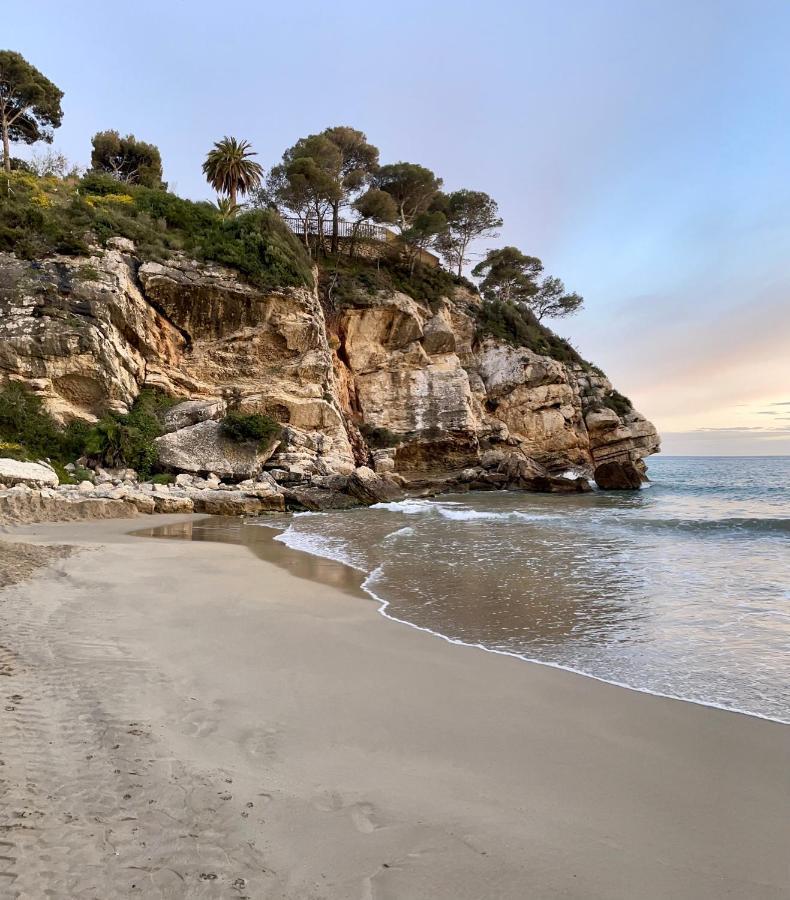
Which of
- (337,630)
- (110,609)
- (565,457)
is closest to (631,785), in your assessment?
(337,630)

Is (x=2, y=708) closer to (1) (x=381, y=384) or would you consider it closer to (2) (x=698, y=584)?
(2) (x=698, y=584)

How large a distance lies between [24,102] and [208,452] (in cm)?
2711

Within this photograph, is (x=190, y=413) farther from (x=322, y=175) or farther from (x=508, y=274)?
(x=508, y=274)

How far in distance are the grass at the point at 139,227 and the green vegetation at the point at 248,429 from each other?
6.76 metres

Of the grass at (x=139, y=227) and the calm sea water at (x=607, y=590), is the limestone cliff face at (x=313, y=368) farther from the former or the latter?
the calm sea water at (x=607, y=590)

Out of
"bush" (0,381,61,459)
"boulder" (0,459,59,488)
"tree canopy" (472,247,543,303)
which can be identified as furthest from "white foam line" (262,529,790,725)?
"tree canopy" (472,247,543,303)

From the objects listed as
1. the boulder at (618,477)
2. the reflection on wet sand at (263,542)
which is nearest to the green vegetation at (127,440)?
the reflection on wet sand at (263,542)

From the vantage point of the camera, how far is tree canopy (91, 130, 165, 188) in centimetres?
3256

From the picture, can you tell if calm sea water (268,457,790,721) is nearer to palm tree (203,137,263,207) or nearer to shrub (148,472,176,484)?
shrub (148,472,176,484)

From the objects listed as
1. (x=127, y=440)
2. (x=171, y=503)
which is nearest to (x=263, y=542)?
(x=171, y=503)

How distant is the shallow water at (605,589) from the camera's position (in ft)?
13.6

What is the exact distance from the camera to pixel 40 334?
1695cm

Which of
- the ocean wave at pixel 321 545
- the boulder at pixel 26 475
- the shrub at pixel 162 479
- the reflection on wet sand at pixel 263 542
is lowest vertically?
the ocean wave at pixel 321 545

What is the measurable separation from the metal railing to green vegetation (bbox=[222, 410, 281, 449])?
17.9 meters
